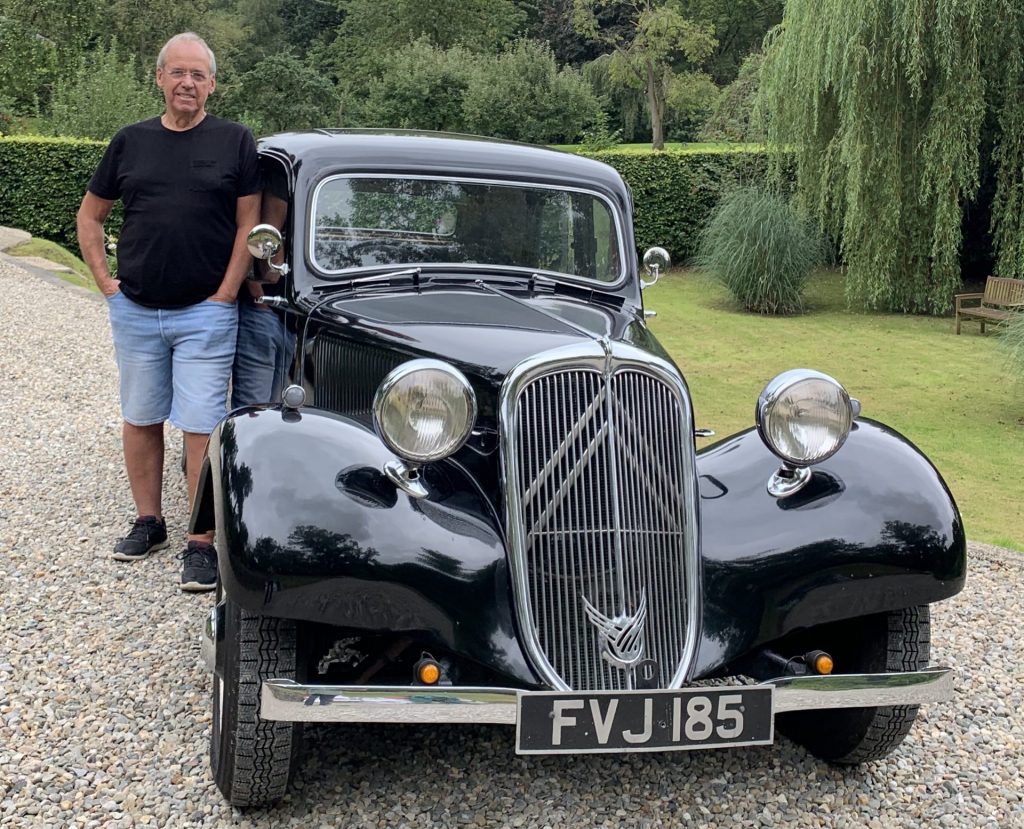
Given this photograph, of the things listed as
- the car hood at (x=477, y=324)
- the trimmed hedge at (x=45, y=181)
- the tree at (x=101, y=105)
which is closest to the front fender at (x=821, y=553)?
the car hood at (x=477, y=324)

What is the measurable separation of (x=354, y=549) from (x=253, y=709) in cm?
48

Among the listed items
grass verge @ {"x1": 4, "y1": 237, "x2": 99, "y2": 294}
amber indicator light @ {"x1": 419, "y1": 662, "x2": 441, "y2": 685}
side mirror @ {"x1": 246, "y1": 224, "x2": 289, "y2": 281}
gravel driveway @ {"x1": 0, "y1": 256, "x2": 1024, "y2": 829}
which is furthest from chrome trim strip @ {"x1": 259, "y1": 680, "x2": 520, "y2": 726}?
grass verge @ {"x1": 4, "y1": 237, "x2": 99, "y2": 294}

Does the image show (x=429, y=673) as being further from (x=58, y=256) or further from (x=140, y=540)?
(x=58, y=256)

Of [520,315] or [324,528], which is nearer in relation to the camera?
[324,528]

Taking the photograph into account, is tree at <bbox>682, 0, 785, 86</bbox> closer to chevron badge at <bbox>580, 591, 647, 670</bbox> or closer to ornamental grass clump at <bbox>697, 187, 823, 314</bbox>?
ornamental grass clump at <bbox>697, 187, 823, 314</bbox>

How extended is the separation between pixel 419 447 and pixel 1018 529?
488cm

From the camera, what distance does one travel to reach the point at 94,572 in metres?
4.65

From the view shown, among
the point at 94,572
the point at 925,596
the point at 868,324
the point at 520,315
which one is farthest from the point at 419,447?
the point at 868,324

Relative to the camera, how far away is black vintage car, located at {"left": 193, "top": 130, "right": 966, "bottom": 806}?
260cm

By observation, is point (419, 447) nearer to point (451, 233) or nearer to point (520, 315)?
point (520, 315)

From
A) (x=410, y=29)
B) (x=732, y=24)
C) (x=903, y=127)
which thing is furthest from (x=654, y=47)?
(x=903, y=127)

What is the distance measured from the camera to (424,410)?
9.07 ft

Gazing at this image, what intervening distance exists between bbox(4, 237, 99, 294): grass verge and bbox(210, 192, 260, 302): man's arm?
33.5 feet

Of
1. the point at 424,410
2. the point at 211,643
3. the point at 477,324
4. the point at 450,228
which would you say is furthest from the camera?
the point at 450,228
